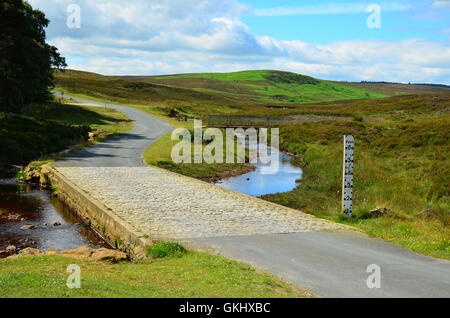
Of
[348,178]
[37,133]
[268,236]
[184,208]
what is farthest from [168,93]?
[268,236]

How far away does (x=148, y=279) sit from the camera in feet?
24.1

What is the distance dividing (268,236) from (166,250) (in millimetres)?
2622

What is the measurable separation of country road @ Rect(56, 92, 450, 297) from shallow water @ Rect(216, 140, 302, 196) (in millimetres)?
3592

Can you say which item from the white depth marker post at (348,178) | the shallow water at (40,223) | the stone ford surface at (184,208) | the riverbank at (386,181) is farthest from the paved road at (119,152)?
the white depth marker post at (348,178)

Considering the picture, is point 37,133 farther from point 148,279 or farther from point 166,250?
point 148,279

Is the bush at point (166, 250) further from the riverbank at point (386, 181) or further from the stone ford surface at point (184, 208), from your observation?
the riverbank at point (386, 181)

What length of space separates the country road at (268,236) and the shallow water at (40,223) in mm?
1168

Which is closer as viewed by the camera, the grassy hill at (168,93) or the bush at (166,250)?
the bush at (166,250)

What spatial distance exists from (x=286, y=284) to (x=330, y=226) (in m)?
5.13

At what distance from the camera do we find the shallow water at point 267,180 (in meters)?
21.5

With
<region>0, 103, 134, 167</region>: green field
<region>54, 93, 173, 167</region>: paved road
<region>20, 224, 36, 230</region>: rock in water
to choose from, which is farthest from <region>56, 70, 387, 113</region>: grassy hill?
<region>20, 224, 36, 230</region>: rock in water

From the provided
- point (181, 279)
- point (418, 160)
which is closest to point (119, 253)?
point (181, 279)

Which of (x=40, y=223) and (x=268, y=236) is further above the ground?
(x=268, y=236)

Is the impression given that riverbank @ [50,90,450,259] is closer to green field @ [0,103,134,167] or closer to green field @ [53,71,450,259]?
green field @ [53,71,450,259]
